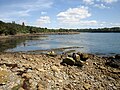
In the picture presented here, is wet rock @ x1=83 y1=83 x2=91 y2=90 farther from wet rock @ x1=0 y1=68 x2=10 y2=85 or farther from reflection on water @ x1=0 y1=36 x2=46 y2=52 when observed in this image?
reflection on water @ x1=0 y1=36 x2=46 y2=52

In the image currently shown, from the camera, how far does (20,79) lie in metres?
19.8

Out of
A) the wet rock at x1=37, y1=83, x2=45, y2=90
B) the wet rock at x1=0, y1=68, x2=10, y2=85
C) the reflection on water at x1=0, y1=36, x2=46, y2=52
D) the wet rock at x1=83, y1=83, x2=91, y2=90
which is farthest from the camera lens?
the reflection on water at x1=0, y1=36, x2=46, y2=52

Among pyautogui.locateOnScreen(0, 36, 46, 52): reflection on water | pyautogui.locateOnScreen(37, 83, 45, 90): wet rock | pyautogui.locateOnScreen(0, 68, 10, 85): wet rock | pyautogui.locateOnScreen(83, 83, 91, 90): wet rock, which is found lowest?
pyautogui.locateOnScreen(0, 36, 46, 52): reflection on water

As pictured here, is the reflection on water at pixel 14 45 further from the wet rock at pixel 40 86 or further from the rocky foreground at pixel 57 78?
the wet rock at pixel 40 86

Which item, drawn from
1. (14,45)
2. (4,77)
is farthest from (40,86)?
(14,45)

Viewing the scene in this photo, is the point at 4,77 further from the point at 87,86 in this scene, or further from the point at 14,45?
the point at 14,45

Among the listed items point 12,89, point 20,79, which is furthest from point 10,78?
point 12,89

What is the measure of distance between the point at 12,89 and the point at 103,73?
12.0 metres

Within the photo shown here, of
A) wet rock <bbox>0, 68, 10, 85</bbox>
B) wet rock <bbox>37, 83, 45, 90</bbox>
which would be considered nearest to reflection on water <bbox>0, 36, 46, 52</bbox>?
wet rock <bbox>0, 68, 10, 85</bbox>

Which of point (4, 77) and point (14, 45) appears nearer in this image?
point (4, 77)

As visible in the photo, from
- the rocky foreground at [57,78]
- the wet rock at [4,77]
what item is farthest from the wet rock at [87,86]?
the wet rock at [4,77]

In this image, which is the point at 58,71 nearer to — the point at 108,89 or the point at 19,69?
the point at 19,69

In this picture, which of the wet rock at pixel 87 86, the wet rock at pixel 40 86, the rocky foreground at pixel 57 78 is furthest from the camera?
the wet rock at pixel 87 86

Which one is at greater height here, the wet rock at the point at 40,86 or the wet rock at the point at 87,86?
the wet rock at the point at 40,86
